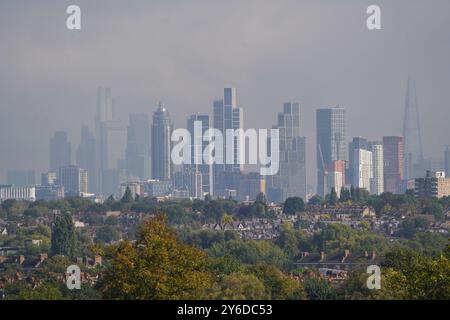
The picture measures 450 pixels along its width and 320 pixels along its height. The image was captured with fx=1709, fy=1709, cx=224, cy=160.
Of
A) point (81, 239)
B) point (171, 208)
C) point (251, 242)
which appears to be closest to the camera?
point (251, 242)

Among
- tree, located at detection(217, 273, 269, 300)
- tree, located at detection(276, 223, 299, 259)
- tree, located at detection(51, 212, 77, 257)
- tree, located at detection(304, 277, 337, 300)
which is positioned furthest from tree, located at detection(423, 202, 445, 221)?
tree, located at detection(217, 273, 269, 300)

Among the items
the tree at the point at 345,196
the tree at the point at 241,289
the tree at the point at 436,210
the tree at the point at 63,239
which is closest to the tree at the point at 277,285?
the tree at the point at 241,289

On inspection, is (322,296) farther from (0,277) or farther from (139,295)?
(0,277)

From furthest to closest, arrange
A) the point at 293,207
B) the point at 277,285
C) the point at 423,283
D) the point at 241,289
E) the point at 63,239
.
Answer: the point at 293,207, the point at 63,239, the point at 277,285, the point at 423,283, the point at 241,289

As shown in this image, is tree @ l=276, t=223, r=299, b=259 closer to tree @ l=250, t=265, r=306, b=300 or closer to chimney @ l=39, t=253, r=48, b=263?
chimney @ l=39, t=253, r=48, b=263

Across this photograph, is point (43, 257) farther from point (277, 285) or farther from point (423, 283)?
point (423, 283)

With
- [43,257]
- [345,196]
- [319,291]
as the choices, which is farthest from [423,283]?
[345,196]

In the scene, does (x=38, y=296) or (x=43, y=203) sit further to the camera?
(x=43, y=203)
